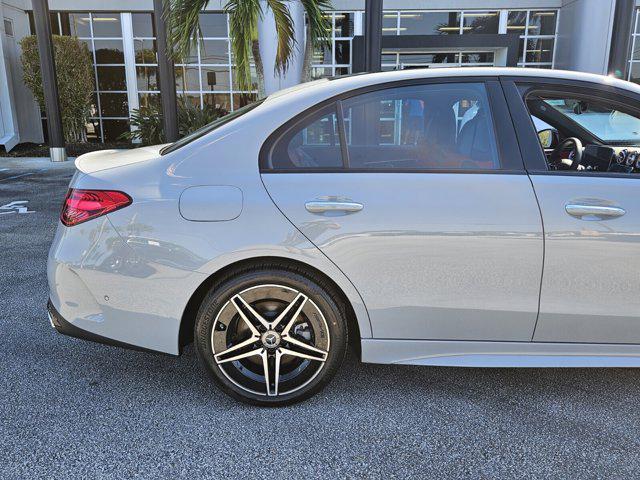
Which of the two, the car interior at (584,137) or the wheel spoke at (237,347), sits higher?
the car interior at (584,137)

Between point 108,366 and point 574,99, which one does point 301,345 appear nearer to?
point 108,366

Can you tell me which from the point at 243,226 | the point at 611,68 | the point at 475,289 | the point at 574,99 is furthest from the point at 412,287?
the point at 611,68

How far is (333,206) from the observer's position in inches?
98.3

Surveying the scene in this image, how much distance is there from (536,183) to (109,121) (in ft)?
54.6

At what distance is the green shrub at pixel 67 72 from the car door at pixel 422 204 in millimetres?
13445

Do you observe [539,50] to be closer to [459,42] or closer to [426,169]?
[459,42]

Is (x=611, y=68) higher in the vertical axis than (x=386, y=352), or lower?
higher

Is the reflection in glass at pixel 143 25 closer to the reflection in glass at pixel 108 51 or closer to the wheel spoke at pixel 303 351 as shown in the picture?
the reflection in glass at pixel 108 51

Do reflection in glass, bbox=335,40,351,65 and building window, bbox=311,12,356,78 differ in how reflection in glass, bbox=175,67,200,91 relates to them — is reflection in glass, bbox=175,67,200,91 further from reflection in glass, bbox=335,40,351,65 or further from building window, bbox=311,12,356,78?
reflection in glass, bbox=335,40,351,65

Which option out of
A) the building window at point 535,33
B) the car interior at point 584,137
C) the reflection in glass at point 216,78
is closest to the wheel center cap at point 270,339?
the car interior at point 584,137

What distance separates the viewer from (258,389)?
2.71m

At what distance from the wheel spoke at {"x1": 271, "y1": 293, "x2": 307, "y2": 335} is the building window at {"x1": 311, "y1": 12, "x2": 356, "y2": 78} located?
45.0ft

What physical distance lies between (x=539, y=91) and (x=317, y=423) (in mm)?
2003

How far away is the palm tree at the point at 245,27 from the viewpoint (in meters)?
6.78
